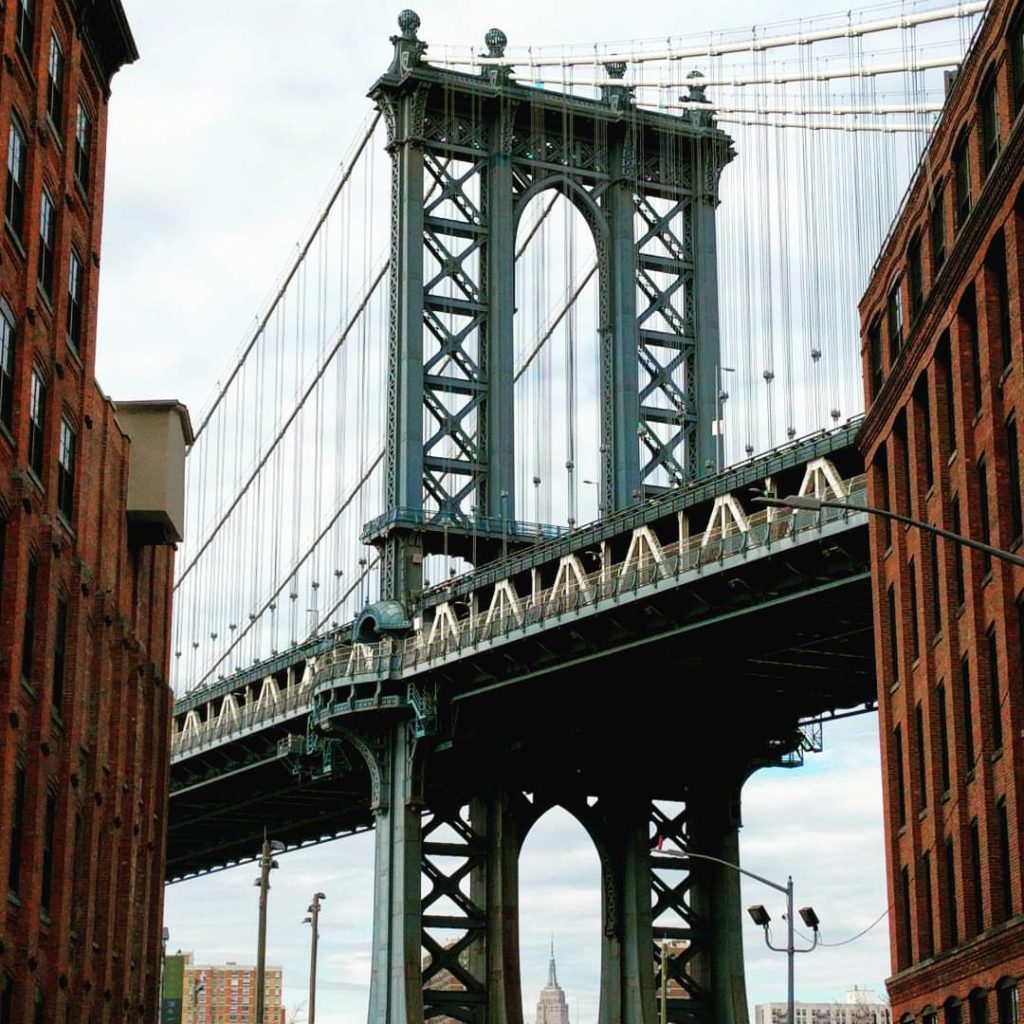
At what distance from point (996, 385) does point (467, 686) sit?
156 ft

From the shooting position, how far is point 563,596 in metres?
82.5

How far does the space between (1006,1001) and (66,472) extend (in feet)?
66.4

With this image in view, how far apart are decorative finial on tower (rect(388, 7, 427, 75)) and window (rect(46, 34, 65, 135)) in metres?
47.7

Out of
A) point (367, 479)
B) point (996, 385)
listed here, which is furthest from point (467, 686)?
point (996, 385)

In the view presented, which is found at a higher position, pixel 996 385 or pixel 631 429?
pixel 631 429

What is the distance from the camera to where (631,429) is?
94375 mm

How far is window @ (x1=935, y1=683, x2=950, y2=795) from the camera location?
169 feet

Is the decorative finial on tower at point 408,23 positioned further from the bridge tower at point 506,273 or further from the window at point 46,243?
the window at point 46,243

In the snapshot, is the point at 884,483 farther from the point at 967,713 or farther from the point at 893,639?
the point at 967,713

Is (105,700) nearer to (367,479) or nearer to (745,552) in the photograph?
(745,552)

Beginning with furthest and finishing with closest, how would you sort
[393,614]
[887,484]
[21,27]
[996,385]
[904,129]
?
[393,614], [904,129], [887,484], [996,385], [21,27]

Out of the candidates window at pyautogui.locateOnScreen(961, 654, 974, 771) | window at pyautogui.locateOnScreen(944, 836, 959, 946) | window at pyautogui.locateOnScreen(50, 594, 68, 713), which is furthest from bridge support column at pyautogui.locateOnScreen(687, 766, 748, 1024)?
window at pyautogui.locateOnScreen(50, 594, 68, 713)

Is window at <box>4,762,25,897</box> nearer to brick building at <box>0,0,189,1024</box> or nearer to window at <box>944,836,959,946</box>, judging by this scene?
brick building at <box>0,0,189,1024</box>

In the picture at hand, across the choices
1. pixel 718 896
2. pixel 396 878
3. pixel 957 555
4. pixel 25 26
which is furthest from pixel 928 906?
pixel 718 896
